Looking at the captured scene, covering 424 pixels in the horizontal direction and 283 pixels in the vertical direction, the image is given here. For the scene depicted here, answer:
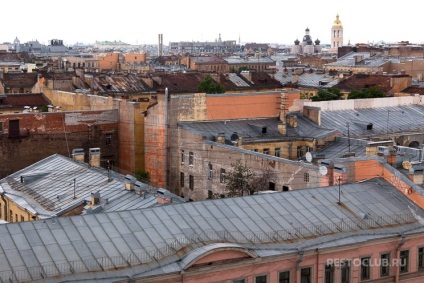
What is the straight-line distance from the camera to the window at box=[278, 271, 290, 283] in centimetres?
2092

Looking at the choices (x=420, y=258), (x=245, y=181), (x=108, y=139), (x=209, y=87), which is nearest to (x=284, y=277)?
(x=420, y=258)

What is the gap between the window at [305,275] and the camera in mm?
21312

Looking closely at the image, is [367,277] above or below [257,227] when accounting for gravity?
below

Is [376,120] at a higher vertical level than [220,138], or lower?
lower

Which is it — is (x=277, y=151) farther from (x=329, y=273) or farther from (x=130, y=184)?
(x=329, y=273)

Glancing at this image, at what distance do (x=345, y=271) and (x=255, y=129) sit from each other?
2475 cm

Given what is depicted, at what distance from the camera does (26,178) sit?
1414 inches

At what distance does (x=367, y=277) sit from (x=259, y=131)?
24.0 m

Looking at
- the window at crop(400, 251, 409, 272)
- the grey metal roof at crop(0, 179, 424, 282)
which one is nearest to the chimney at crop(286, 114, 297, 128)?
the grey metal roof at crop(0, 179, 424, 282)

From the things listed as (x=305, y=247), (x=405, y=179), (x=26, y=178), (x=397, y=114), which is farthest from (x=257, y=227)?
(x=397, y=114)

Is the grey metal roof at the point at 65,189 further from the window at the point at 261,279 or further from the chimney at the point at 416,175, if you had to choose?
the chimney at the point at 416,175

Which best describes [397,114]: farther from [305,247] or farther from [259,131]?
[305,247]

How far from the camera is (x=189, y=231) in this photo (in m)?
21.0

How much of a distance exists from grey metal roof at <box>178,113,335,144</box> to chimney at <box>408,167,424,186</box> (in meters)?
17.7
